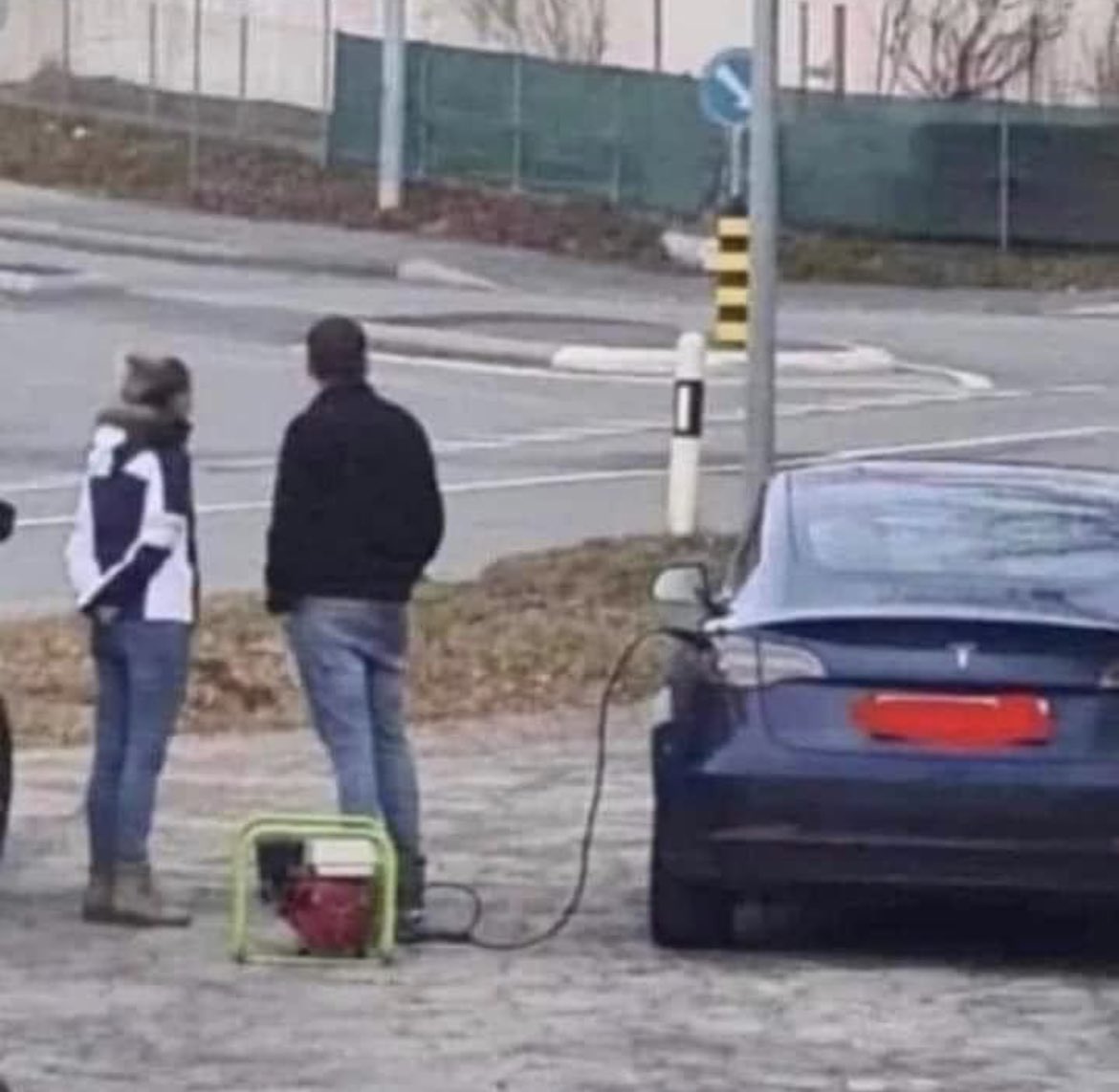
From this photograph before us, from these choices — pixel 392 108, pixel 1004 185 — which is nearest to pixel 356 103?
pixel 392 108

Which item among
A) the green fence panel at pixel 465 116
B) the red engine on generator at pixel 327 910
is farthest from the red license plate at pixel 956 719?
the green fence panel at pixel 465 116

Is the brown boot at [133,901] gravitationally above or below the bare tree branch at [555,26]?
below

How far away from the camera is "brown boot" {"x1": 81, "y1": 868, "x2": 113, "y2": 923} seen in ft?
41.9

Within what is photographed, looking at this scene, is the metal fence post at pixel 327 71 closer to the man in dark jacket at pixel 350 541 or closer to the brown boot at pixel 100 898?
the brown boot at pixel 100 898

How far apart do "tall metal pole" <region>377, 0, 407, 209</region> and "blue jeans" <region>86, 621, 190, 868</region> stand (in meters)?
38.3

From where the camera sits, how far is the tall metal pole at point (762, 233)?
19.5 meters

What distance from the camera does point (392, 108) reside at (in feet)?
168

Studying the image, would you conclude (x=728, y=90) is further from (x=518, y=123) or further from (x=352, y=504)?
(x=352, y=504)

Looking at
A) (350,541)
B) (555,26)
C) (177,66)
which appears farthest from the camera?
(177,66)

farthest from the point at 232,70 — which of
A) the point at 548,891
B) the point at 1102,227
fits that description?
the point at 548,891

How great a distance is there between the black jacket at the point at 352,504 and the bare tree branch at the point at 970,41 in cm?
4378

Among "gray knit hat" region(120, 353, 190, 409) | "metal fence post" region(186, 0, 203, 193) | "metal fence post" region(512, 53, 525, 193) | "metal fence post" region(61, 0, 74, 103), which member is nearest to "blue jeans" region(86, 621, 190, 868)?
"gray knit hat" region(120, 353, 190, 409)

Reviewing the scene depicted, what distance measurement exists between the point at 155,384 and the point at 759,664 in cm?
192

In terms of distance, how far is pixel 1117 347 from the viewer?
42.1m
